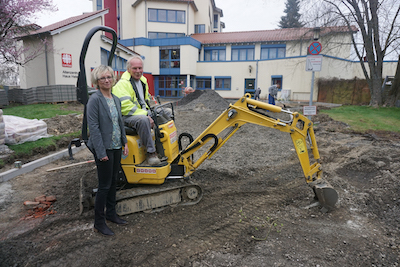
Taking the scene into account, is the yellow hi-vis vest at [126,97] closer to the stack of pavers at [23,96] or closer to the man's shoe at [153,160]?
Answer: the man's shoe at [153,160]

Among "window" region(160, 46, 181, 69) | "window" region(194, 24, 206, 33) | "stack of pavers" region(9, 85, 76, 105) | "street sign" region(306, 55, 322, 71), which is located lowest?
"stack of pavers" region(9, 85, 76, 105)

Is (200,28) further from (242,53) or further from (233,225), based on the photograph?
(233,225)

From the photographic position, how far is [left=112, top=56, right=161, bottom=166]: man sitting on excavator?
3936 millimetres

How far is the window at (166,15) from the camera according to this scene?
31875mm

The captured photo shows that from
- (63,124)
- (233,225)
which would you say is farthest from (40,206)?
(63,124)

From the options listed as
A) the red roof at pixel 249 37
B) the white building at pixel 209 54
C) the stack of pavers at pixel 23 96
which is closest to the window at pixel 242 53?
the white building at pixel 209 54

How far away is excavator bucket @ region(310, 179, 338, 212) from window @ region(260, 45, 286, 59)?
1120 inches

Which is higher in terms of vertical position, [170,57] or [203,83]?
[170,57]

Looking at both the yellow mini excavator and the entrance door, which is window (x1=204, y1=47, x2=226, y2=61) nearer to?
the entrance door

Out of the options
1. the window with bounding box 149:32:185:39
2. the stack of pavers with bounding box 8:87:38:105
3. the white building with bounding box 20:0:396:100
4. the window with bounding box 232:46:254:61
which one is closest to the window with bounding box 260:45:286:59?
the white building with bounding box 20:0:396:100

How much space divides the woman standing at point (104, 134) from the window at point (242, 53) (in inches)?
1171

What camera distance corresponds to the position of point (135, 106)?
4.02 meters

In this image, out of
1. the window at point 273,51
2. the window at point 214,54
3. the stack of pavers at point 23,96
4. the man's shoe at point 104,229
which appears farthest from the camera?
the window at point 214,54

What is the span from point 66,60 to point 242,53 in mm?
20286
